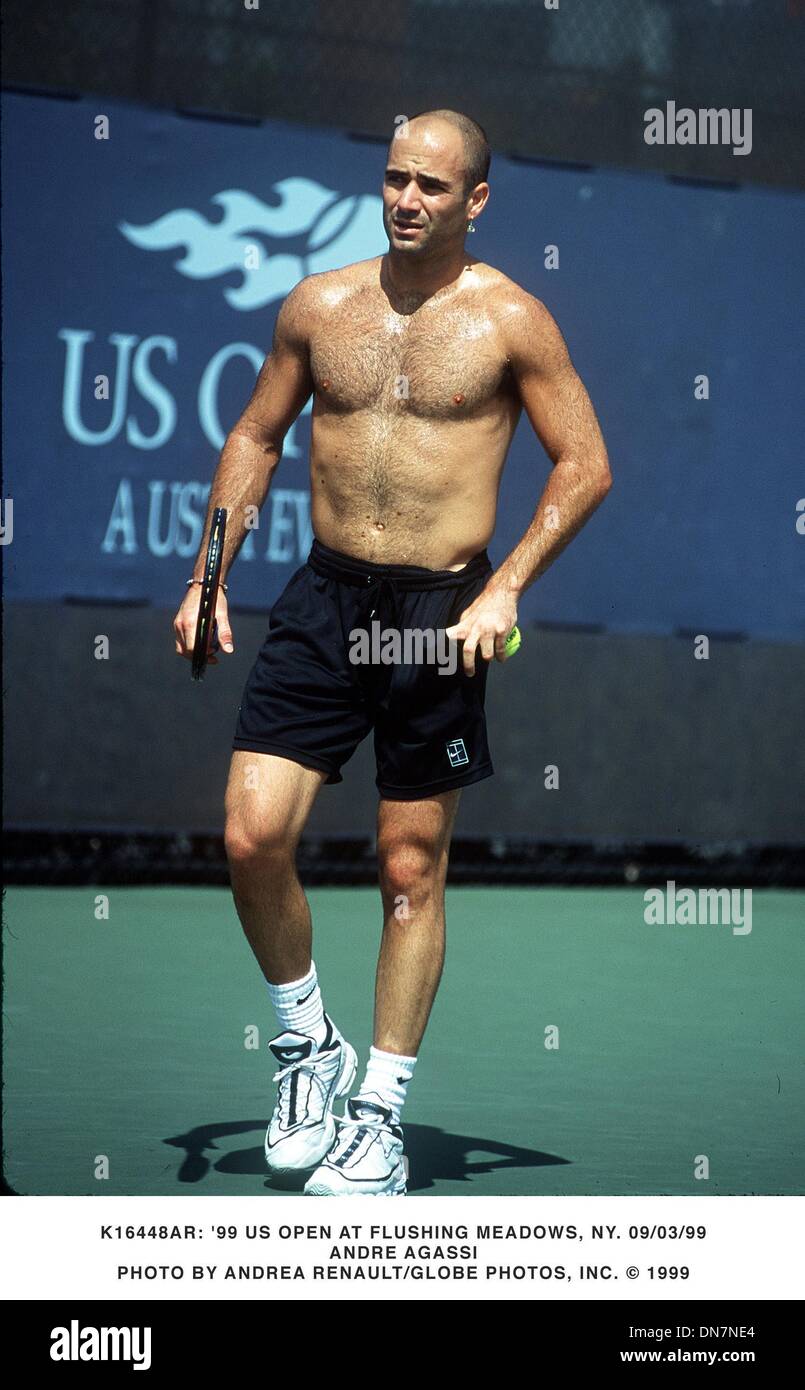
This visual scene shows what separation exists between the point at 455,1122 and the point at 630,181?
4947mm

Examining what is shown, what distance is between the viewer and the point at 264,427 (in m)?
3.83

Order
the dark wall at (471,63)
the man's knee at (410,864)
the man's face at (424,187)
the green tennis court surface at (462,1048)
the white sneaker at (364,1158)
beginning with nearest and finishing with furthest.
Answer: the white sneaker at (364,1158)
the man's face at (424,187)
the man's knee at (410,864)
the green tennis court surface at (462,1048)
the dark wall at (471,63)

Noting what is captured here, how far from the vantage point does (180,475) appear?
7551mm

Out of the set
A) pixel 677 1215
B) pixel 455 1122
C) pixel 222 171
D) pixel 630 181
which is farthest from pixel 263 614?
pixel 677 1215

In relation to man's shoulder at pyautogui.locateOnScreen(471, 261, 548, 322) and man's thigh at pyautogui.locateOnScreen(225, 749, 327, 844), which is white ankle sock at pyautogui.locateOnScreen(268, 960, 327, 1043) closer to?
man's thigh at pyautogui.locateOnScreen(225, 749, 327, 844)

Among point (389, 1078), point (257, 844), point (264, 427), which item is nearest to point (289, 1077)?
point (389, 1078)

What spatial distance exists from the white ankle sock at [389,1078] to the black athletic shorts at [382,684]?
1.57 ft

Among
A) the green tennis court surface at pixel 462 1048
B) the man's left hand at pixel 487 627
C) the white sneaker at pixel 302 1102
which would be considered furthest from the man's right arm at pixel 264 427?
the green tennis court surface at pixel 462 1048

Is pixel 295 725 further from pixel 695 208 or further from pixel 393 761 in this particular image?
pixel 695 208

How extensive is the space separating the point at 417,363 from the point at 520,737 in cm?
447

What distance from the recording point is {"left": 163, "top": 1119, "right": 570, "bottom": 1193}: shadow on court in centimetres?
359

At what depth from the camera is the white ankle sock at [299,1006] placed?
145 inches

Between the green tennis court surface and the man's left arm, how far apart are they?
A: 1088 mm

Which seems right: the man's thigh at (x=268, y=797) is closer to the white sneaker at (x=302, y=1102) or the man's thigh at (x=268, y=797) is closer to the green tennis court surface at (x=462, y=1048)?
the white sneaker at (x=302, y=1102)
